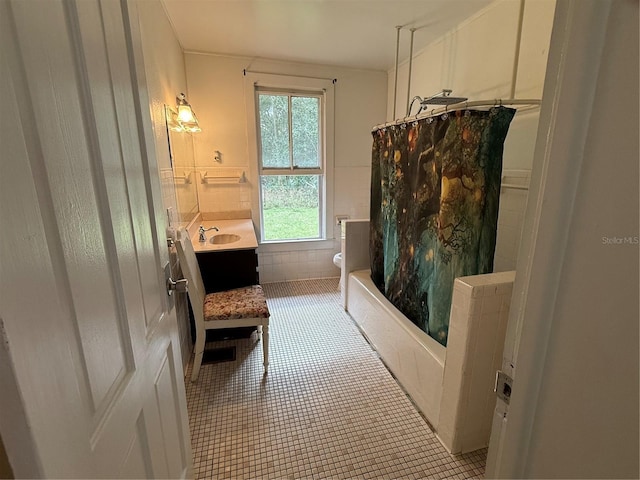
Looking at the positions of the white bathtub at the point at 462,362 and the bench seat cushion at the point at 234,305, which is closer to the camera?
the white bathtub at the point at 462,362

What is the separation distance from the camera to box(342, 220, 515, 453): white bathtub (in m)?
1.35

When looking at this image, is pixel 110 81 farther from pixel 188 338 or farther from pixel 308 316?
pixel 308 316

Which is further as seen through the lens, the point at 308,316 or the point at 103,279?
the point at 308,316

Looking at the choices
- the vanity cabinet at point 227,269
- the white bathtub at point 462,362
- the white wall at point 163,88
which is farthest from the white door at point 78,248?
the vanity cabinet at point 227,269

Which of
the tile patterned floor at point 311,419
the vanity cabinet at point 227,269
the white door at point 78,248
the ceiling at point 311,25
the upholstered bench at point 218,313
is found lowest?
the tile patterned floor at point 311,419

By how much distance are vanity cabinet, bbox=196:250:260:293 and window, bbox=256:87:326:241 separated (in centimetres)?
126

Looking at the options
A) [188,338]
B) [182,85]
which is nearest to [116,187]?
[188,338]

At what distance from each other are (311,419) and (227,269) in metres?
1.22

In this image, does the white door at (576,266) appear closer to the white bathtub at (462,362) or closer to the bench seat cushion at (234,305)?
the white bathtub at (462,362)

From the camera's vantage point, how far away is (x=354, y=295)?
2.71 metres

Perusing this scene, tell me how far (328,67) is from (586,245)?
3556mm

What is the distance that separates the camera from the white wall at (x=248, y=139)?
311cm

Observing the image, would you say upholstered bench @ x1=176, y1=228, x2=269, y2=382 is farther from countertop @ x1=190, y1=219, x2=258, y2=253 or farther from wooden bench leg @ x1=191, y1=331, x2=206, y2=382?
countertop @ x1=190, y1=219, x2=258, y2=253

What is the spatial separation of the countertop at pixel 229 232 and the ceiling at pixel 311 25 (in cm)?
173
